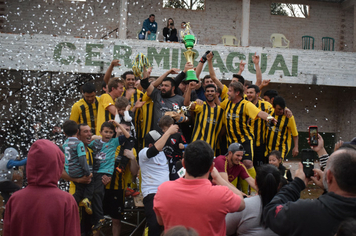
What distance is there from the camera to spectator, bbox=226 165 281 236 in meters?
2.53

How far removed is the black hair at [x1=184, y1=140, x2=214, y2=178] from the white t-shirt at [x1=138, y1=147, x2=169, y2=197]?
1736mm

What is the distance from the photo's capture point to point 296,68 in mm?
12703

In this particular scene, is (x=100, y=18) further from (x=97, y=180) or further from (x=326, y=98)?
(x=97, y=180)

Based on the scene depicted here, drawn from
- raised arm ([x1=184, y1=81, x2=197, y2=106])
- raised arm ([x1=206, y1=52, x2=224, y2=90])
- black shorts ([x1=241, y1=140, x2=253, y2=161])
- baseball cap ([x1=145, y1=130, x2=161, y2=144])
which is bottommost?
black shorts ([x1=241, y1=140, x2=253, y2=161])

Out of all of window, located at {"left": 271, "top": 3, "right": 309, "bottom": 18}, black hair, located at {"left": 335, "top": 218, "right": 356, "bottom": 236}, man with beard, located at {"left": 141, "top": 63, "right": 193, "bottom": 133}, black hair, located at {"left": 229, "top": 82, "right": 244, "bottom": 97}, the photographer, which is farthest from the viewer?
window, located at {"left": 271, "top": 3, "right": 309, "bottom": 18}

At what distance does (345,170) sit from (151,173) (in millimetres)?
2599

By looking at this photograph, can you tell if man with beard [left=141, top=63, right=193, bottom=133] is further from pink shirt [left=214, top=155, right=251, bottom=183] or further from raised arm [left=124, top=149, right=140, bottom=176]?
pink shirt [left=214, top=155, right=251, bottom=183]

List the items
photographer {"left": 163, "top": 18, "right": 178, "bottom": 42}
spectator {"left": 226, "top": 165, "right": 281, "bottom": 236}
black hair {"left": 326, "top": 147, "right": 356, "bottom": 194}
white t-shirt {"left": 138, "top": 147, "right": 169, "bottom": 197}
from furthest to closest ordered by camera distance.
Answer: photographer {"left": 163, "top": 18, "right": 178, "bottom": 42} → white t-shirt {"left": 138, "top": 147, "right": 169, "bottom": 197} → spectator {"left": 226, "top": 165, "right": 281, "bottom": 236} → black hair {"left": 326, "top": 147, "right": 356, "bottom": 194}

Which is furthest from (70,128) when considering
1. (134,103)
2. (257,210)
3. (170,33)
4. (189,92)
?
(170,33)

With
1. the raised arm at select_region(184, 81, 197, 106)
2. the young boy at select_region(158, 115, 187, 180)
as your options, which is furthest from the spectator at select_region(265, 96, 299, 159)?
the young boy at select_region(158, 115, 187, 180)

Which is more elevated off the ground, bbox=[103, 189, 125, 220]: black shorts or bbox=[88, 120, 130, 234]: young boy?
bbox=[88, 120, 130, 234]: young boy

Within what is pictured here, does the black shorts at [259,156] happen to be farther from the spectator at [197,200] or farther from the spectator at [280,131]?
the spectator at [197,200]

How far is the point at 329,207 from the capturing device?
6.44 ft

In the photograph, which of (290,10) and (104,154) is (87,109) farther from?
(290,10)
